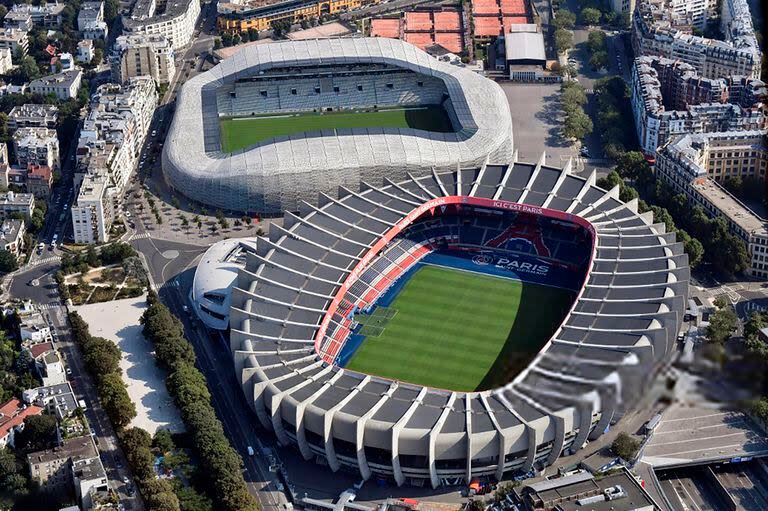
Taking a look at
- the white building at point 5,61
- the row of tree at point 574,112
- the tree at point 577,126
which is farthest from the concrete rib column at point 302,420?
the white building at point 5,61

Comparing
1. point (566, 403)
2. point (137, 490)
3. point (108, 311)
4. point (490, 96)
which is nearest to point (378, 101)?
point (490, 96)

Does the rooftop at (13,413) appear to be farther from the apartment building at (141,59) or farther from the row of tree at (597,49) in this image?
the row of tree at (597,49)

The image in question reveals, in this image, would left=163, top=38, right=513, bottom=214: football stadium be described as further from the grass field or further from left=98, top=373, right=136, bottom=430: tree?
left=98, top=373, right=136, bottom=430: tree

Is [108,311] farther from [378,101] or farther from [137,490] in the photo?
[378,101]

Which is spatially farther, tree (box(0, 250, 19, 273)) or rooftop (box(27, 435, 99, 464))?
tree (box(0, 250, 19, 273))

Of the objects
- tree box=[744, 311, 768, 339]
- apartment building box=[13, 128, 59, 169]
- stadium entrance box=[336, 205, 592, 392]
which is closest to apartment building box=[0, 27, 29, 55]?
apartment building box=[13, 128, 59, 169]

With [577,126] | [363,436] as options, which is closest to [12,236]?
[363,436]
